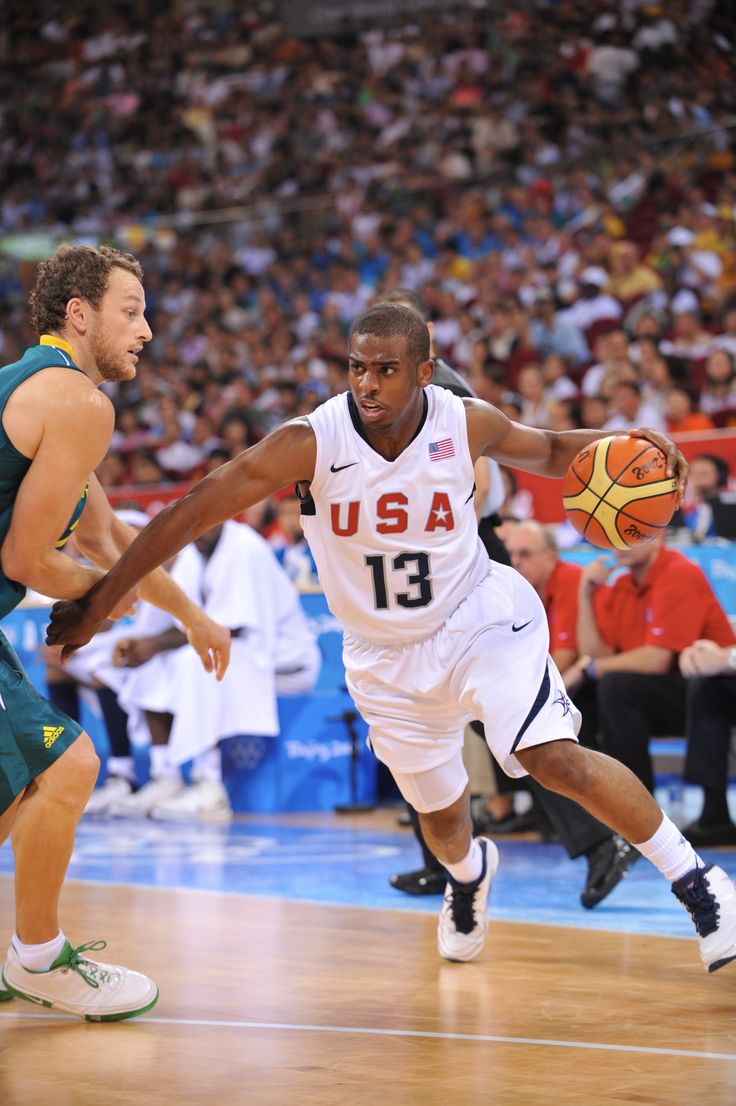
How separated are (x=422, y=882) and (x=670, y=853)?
1949mm

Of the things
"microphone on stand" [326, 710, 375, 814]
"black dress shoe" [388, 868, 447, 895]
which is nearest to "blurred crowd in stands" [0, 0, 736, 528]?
→ "microphone on stand" [326, 710, 375, 814]

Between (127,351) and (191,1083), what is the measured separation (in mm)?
1892

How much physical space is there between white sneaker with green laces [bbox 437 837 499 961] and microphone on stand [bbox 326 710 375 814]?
3.48 m

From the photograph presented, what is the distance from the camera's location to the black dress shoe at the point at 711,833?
6.29 metres

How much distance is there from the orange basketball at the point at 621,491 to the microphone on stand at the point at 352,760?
13.2 ft

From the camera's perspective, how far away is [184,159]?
18.9 metres

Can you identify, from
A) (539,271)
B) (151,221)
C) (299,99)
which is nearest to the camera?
(539,271)

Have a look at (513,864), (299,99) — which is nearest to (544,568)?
(513,864)

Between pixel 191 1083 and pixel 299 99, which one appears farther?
pixel 299 99

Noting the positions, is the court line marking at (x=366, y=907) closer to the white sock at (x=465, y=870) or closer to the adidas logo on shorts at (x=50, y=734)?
the white sock at (x=465, y=870)

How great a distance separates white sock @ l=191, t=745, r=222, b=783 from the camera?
27.4ft

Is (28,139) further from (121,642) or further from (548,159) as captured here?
(121,642)

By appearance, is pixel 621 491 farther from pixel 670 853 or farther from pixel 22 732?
pixel 22 732

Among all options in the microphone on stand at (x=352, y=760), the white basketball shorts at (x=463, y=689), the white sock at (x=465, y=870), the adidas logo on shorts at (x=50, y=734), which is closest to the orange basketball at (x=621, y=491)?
the white basketball shorts at (x=463, y=689)
